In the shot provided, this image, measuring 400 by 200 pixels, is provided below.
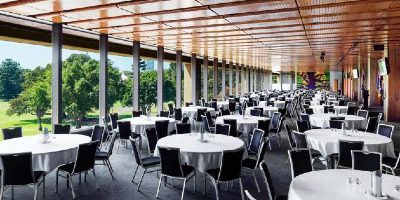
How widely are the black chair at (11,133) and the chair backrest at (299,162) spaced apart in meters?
5.15

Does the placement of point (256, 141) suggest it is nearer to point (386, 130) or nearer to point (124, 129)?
point (386, 130)

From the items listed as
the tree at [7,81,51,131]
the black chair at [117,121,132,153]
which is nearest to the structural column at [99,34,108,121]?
the black chair at [117,121,132,153]

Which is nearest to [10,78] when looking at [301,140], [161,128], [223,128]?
[161,128]

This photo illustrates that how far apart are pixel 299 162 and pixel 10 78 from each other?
31.7 feet

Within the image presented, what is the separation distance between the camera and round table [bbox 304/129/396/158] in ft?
17.5

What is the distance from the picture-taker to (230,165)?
435cm

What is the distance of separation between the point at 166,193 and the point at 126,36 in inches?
225

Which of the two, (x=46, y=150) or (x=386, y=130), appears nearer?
(x=46, y=150)

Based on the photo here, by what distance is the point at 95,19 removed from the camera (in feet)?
22.7

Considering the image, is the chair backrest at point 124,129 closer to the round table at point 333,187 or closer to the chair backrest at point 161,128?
the chair backrest at point 161,128

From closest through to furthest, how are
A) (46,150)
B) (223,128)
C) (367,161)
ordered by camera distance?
(367,161) < (46,150) < (223,128)

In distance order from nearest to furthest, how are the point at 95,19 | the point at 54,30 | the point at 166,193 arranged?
the point at 166,193 < the point at 95,19 < the point at 54,30

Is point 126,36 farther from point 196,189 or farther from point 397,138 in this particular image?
point 397,138

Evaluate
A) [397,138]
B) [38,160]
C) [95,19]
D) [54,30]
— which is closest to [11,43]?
[54,30]
